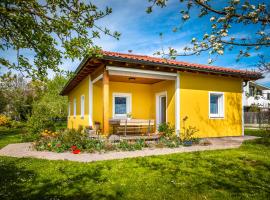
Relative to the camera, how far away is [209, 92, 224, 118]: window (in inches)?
456

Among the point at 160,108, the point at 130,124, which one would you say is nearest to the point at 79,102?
the point at 160,108

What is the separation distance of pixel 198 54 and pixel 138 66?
6.45 m

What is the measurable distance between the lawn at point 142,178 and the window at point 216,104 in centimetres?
522

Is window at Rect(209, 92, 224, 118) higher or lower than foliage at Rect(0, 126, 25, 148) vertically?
higher

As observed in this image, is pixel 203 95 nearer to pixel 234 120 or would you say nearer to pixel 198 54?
pixel 234 120

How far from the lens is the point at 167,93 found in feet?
36.5

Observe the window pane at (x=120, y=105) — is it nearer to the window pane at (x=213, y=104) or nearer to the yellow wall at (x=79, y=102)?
the yellow wall at (x=79, y=102)

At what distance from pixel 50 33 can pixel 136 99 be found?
8.79m

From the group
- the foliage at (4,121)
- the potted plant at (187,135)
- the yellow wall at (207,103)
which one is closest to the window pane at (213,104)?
the yellow wall at (207,103)

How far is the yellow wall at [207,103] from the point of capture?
414 inches

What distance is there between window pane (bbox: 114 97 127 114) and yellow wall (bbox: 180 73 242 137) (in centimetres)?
330

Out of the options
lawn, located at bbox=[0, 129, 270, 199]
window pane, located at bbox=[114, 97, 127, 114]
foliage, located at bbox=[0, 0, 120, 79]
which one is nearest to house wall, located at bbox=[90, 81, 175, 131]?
window pane, located at bbox=[114, 97, 127, 114]

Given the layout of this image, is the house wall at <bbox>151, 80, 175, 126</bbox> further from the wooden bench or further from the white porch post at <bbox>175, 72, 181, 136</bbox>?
the wooden bench

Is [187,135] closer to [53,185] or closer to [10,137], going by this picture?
[53,185]
